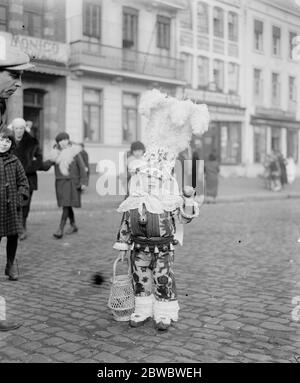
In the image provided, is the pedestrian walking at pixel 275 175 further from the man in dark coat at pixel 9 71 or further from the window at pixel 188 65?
the man in dark coat at pixel 9 71

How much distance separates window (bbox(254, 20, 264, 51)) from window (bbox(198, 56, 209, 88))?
3.32m

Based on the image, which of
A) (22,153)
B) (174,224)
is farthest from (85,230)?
(174,224)

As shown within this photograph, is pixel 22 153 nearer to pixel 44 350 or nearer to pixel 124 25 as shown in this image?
pixel 44 350

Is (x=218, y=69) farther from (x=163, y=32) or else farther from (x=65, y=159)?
(x=65, y=159)

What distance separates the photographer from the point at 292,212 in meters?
13.8

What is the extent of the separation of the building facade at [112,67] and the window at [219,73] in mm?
3513

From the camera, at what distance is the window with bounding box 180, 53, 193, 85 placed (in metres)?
28.5

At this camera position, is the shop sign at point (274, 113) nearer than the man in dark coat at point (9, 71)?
No

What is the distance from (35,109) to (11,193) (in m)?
17.7

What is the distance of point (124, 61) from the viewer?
81.6 feet

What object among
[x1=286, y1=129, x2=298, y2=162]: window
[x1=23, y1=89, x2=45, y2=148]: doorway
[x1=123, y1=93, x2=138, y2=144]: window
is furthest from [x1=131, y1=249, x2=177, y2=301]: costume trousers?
[x1=286, y1=129, x2=298, y2=162]: window

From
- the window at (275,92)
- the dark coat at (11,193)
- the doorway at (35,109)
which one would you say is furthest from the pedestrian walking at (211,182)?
the window at (275,92)

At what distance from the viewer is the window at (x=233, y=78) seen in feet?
102
